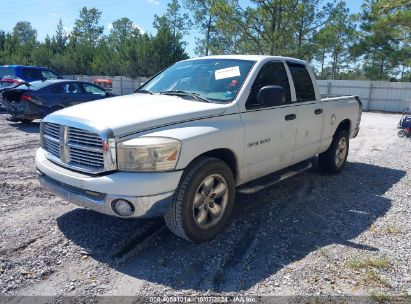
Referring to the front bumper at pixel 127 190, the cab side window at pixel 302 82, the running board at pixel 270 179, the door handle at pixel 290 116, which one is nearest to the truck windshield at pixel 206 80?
the door handle at pixel 290 116

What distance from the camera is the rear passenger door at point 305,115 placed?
5230mm

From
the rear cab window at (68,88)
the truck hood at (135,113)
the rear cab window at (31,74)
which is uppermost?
the rear cab window at (31,74)

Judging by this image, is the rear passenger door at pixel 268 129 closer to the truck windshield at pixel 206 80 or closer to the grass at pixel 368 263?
the truck windshield at pixel 206 80

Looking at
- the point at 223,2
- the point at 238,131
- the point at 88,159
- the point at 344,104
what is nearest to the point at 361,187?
the point at 344,104

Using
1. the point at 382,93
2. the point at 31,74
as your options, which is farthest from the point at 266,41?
the point at 31,74

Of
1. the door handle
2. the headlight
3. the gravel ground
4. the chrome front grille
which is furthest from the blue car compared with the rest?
the headlight

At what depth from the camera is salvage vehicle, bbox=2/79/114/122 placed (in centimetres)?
1096

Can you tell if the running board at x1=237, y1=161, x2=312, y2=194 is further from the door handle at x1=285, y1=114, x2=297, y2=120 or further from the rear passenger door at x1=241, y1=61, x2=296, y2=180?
the door handle at x1=285, y1=114, x2=297, y2=120

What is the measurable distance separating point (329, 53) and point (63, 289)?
146 feet

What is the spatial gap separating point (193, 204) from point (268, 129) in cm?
146

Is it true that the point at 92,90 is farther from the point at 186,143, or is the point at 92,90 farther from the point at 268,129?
the point at 186,143

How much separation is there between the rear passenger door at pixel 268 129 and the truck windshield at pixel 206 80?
23cm

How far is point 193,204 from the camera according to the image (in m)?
3.70

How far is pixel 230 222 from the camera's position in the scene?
4.49 meters
